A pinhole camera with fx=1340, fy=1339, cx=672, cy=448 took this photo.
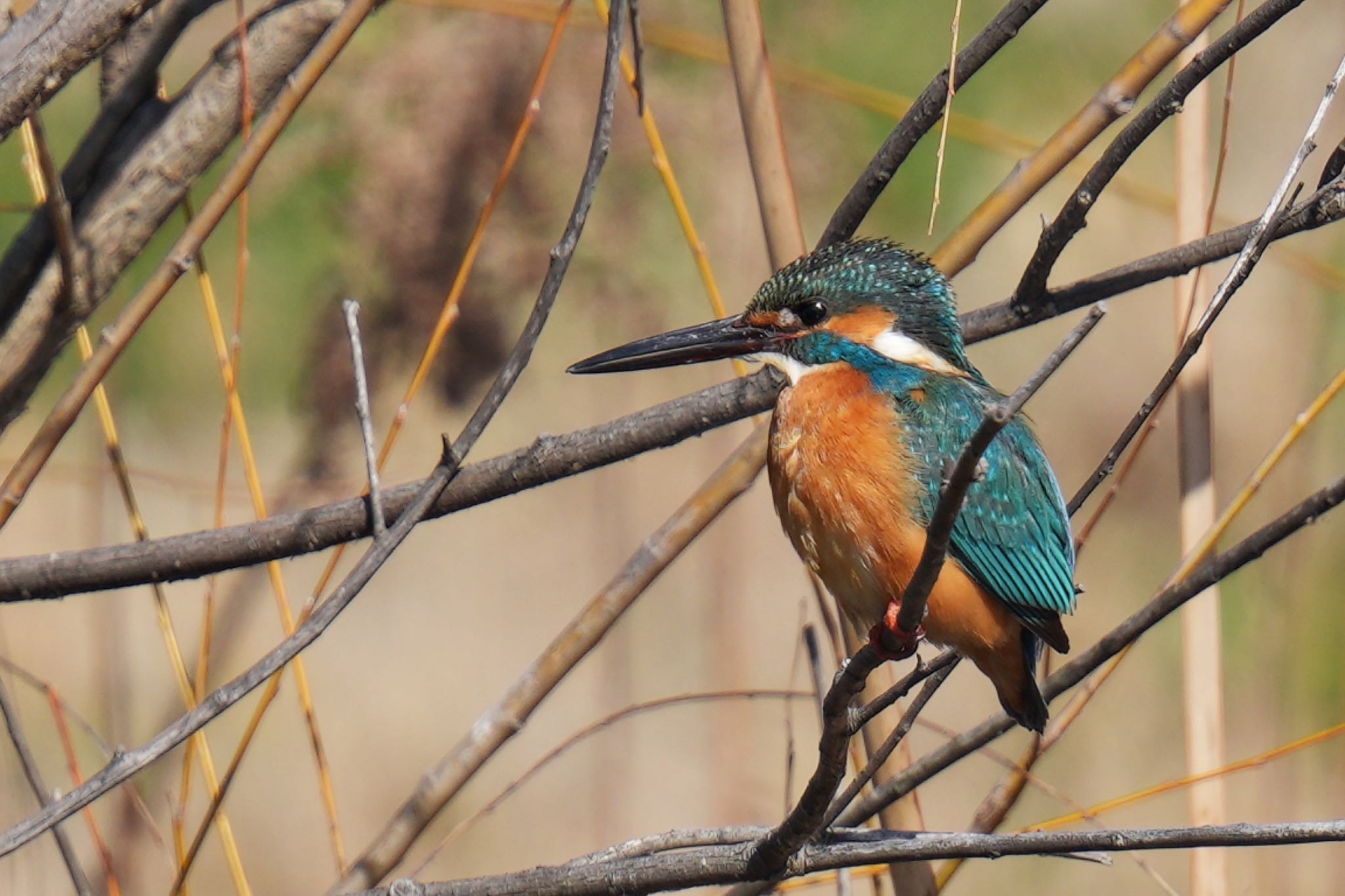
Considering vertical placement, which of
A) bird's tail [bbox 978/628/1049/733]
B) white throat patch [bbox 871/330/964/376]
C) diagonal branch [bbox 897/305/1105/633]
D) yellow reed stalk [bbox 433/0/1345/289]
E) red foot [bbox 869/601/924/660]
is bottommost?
diagonal branch [bbox 897/305/1105/633]

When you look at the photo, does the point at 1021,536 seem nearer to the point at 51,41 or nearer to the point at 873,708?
the point at 873,708

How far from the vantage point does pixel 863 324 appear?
1.95m

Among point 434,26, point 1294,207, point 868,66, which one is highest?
point 868,66

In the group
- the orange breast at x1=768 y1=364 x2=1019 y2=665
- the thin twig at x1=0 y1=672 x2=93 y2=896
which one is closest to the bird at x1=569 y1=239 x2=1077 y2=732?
the orange breast at x1=768 y1=364 x2=1019 y2=665

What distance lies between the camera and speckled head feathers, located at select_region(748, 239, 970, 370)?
6.22ft

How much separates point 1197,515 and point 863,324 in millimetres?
526

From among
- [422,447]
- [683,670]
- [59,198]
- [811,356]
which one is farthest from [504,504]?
[59,198]

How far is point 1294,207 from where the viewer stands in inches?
60.6

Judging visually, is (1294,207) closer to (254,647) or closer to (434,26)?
(434,26)

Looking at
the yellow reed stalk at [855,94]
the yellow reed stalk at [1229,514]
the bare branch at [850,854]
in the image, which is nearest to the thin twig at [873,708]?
the bare branch at [850,854]

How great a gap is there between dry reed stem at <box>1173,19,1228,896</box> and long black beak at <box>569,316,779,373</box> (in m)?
0.57

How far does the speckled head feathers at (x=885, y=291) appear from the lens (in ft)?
6.22

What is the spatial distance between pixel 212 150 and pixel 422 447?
2.49 meters

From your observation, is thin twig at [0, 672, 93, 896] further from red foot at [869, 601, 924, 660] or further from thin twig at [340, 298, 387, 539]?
red foot at [869, 601, 924, 660]
